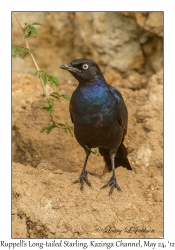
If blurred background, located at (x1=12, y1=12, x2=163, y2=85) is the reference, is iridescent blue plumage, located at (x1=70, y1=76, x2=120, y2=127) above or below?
below

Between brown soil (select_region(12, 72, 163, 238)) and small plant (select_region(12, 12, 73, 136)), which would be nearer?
brown soil (select_region(12, 72, 163, 238))

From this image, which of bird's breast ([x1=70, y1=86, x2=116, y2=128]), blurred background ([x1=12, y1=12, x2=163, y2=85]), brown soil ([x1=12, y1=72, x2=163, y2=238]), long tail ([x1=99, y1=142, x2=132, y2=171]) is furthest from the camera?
blurred background ([x1=12, y1=12, x2=163, y2=85])

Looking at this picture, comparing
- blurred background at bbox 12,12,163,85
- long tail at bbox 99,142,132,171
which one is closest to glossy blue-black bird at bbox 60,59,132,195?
long tail at bbox 99,142,132,171

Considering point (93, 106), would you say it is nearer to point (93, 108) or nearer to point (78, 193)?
point (93, 108)

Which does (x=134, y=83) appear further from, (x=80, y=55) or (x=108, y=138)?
(x=108, y=138)

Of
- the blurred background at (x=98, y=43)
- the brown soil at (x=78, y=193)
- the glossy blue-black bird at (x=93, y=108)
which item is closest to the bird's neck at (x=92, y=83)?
the glossy blue-black bird at (x=93, y=108)

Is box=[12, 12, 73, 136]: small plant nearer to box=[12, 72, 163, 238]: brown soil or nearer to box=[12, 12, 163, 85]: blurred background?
box=[12, 72, 163, 238]: brown soil

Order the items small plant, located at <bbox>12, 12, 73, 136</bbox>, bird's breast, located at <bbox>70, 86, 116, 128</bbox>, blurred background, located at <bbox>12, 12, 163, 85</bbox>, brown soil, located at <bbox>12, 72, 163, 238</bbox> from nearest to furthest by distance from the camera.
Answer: brown soil, located at <bbox>12, 72, 163, 238</bbox>
bird's breast, located at <bbox>70, 86, 116, 128</bbox>
small plant, located at <bbox>12, 12, 73, 136</bbox>
blurred background, located at <bbox>12, 12, 163, 85</bbox>
